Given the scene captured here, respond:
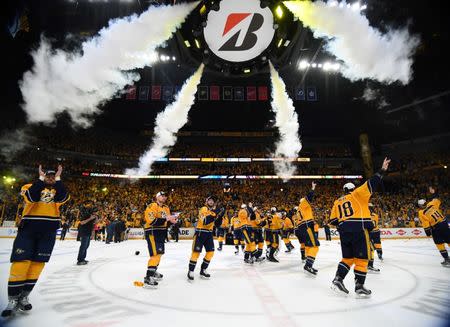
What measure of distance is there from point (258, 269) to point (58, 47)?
62.0ft

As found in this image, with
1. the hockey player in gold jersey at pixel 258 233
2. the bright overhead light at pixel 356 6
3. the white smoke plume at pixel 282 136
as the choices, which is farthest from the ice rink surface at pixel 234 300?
the white smoke plume at pixel 282 136

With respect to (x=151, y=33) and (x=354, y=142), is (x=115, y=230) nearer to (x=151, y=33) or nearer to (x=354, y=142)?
(x=151, y=33)

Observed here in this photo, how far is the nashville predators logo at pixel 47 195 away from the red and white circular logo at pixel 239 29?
28.3 ft

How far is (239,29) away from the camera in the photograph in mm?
10422

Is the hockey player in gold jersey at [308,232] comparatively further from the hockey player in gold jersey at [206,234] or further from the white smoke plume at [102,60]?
the white smoke plume at [102,60]

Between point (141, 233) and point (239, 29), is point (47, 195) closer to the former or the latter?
point (239, 29)

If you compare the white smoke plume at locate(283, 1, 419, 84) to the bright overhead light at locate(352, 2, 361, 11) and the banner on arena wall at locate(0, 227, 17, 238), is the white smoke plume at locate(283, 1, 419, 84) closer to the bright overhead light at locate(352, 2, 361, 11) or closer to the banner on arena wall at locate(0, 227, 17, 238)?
the bright overhead light at locate(352, 2, 361, 11)

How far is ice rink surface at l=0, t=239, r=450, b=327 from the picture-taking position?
156 inches

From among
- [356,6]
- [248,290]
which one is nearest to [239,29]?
[356,6]

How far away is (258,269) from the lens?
8.74 meters

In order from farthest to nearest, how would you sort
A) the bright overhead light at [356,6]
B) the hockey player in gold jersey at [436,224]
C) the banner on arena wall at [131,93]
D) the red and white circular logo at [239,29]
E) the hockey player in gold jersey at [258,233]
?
1. the banner on arena wall at [131,93]
2. the bright overhead light at [356,6]
3. the hockey player in gold jersey at [258,233]
4. the red and white circular logo at [239,29]
5. the hockey player in gold jersey at [436,224]

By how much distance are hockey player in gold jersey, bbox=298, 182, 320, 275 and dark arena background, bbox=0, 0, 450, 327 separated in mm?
87

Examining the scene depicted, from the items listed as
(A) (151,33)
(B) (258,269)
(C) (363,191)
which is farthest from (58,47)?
(C) (363,191)

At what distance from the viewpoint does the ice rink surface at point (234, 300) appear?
3951 millimetres
